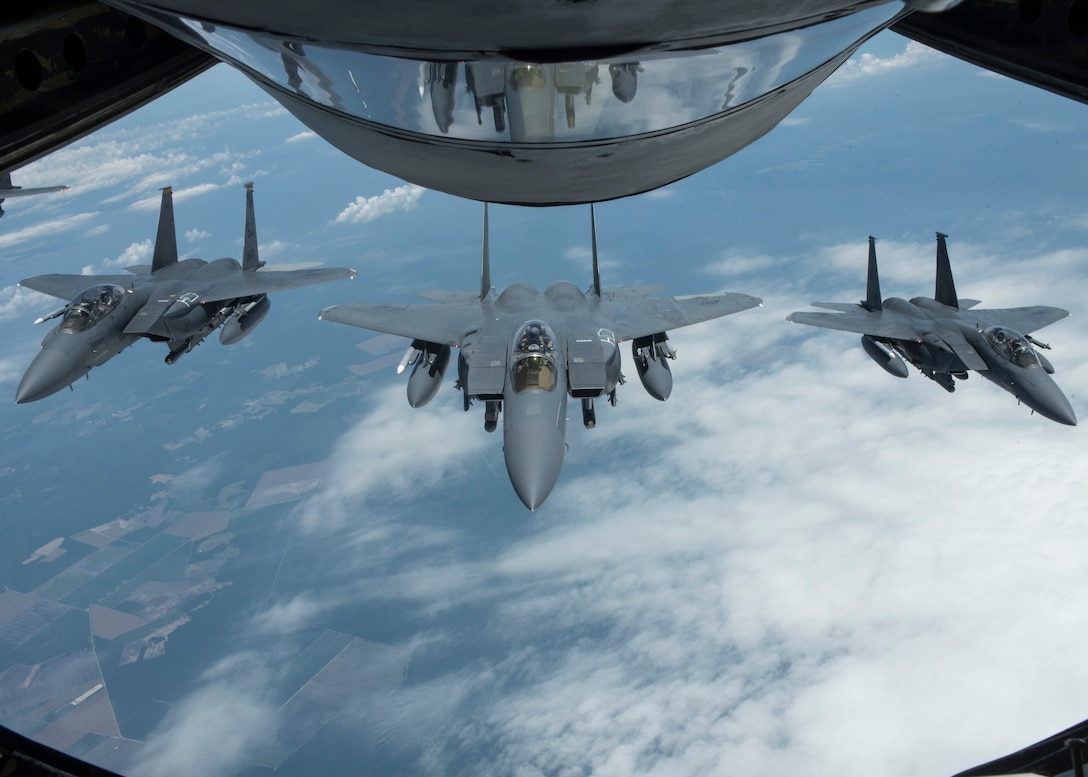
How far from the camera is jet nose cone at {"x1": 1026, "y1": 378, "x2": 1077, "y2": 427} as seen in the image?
43.4 feet

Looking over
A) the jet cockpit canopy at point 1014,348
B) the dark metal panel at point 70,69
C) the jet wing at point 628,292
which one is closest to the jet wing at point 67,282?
the jet wing at point 628,292

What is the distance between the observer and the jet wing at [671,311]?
14758mm

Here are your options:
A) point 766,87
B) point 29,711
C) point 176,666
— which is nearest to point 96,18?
point 766,87

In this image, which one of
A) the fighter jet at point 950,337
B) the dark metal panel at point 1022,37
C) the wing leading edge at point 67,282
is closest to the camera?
the dark metal panel at point 1022,37

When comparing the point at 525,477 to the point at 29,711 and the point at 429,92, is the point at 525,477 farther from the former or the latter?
the point at 29,711

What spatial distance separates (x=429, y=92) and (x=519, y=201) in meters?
0.41

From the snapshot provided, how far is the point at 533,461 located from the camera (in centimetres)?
1107

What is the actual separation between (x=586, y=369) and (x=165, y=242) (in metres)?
10.2

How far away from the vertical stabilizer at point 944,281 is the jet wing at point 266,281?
13299 mm

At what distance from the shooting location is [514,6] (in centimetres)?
88

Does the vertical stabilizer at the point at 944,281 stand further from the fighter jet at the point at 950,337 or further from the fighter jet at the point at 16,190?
the fighter jet at the point at 16,190

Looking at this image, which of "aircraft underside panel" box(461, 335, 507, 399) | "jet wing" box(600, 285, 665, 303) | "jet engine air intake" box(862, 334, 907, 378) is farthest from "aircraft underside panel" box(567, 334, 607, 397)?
"jet engine air intake" box(862, 334, 907, 378)

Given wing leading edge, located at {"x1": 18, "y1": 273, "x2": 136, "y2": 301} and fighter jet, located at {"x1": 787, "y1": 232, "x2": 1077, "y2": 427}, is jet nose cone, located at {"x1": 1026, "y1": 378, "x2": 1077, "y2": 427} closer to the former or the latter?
fighter jet, located at {"x1": 787, "y1": 232, "x2": 1077, "y2": 427}

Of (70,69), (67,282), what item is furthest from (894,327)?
(67,282)
